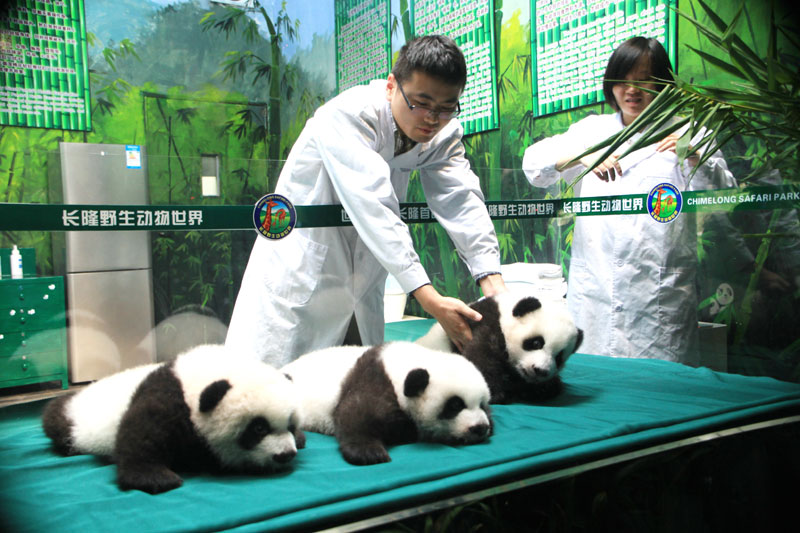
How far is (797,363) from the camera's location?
2.14 meters

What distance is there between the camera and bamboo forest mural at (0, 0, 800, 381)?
1.78 meters

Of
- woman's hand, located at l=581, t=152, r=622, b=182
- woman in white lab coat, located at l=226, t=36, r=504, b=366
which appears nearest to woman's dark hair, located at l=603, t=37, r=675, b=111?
woman's hand, located at l=581, t=152, r=622, b=182

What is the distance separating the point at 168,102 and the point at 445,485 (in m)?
2.06

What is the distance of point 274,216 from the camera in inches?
71.1

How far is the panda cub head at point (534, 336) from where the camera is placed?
5.55ft

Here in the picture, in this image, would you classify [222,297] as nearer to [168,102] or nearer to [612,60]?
[168,102]

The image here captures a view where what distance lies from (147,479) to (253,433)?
0.20m

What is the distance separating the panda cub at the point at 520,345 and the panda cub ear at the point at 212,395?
0.80 m

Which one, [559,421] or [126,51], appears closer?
[559,421]

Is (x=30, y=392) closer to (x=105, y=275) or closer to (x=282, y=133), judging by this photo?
(x=105, y=275)

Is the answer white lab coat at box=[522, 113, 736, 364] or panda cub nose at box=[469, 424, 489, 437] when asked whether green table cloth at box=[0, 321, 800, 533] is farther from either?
white lab coat at box=[522, 113, 736, 364]

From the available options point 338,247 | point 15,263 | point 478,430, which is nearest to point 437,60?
point 338,247

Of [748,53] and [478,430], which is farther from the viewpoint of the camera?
[748,53]

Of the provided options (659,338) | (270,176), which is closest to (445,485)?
(270,176)
